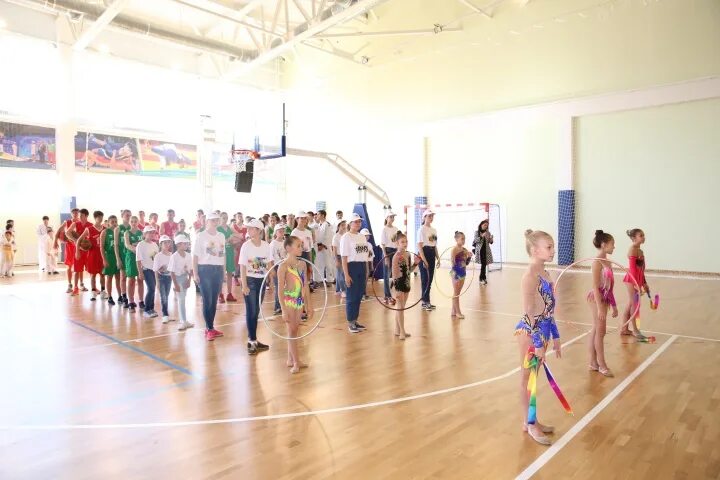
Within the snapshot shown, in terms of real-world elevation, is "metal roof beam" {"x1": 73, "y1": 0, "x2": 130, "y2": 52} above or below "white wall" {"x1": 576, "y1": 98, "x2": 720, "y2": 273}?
above

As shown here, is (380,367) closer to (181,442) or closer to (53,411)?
(181,442)

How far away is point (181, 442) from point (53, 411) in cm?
163

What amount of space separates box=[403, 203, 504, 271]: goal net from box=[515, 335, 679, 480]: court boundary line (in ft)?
38.0

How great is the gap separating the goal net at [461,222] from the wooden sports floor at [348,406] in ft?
34.5

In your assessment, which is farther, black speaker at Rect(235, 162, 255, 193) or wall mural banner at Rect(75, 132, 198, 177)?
wall mural banner at Rect(75, 132, 198, 177)

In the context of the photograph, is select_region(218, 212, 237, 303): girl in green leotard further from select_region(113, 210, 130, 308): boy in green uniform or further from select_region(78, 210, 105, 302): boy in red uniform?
select_region(78, 210, 105, 302): boy in red uniform

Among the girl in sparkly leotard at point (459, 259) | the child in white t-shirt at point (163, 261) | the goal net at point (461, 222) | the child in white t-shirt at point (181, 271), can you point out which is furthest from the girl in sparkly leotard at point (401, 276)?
the goal net at point (461, 222)

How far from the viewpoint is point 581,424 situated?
421cm

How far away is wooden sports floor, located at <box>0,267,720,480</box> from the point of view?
355cm

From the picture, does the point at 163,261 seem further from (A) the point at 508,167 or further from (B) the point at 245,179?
(A) the point at 508,167

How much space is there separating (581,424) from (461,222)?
15.9 metres

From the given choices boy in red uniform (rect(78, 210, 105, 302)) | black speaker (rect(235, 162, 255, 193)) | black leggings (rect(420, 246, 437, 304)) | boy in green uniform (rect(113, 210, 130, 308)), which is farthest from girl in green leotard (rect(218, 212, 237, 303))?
black leggings (rect(420, 246, 437, 304))

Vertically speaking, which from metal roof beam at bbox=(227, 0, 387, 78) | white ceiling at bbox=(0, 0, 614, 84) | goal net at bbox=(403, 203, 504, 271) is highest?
white ceiling at bbox=(0, 0, 614, 84)

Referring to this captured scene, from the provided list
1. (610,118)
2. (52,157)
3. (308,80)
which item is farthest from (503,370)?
(308,80)
